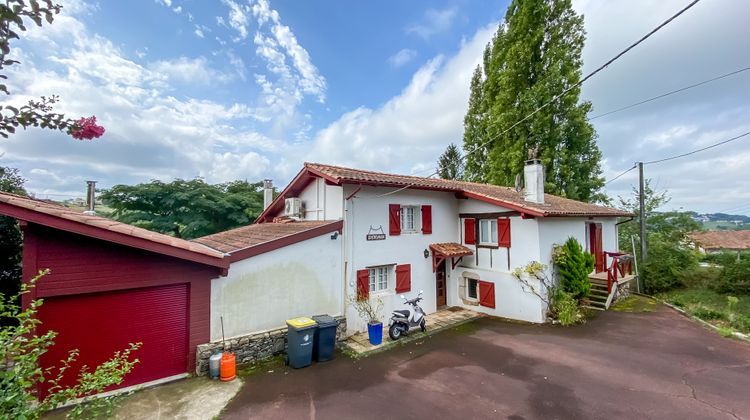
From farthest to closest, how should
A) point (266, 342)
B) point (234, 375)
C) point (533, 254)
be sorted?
point (533, 254) → point (266, 342) → point (234, 375)

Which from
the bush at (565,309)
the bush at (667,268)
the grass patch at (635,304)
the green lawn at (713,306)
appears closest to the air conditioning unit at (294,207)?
the bush at (565,309)

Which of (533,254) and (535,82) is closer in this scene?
(533,254)

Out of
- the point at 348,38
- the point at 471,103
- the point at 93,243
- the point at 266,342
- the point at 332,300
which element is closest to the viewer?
the point at 93,243

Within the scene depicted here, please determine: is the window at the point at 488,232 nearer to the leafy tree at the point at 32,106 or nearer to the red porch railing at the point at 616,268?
the red porch railing at the point at 616,268

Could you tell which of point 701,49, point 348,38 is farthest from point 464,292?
point 348,38

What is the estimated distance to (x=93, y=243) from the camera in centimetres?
603

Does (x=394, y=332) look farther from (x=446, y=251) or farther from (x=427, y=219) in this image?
(x=427, y=219)

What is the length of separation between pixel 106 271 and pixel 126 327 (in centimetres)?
128

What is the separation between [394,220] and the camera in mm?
10773

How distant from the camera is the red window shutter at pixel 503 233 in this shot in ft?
37.1

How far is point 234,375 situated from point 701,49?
1618cm

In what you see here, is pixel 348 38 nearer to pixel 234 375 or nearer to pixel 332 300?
pixel 332 300

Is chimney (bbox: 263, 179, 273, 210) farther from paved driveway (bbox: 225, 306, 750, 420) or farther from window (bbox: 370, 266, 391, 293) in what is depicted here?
paved driveway (bbox: 225, 306, 750, 420)

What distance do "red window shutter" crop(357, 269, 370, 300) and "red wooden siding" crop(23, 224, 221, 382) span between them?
14.0 feet
